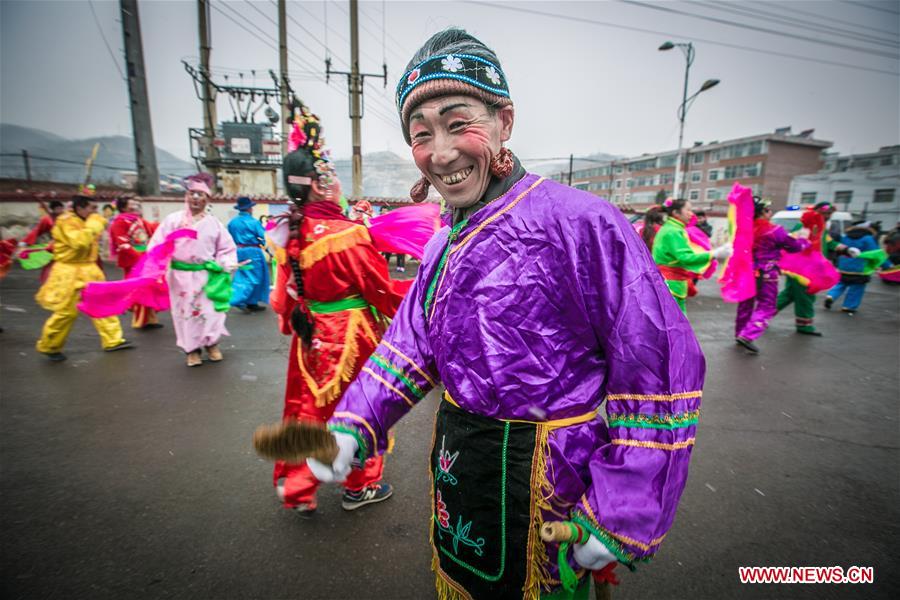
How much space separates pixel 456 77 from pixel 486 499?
1204 millimetres

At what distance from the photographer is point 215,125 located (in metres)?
22.1

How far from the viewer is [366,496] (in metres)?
2.68

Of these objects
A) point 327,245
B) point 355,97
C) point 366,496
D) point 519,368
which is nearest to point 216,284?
point 327,245

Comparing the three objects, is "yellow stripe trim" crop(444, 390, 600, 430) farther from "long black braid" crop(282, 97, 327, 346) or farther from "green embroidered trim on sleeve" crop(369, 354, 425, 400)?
"long black braid" crop(282, 97, 327, 346)

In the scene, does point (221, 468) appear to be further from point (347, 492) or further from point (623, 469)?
point (623, 469)

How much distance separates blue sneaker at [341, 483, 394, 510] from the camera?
2646 mm

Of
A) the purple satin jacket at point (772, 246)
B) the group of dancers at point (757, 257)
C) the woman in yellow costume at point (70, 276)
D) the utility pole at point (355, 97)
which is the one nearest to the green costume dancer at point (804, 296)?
the group of dancers at point (757, 257)

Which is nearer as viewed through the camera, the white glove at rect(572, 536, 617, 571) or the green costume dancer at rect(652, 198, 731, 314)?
the white glove at rect(572, 536, 617, 571)

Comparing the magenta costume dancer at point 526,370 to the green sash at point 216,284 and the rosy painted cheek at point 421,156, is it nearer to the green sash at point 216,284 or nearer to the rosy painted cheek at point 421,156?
the rosy painted cheek at point 421,156

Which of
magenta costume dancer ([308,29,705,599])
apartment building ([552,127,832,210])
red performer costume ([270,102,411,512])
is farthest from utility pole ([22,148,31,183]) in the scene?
apartment building ([552,127,832,210])

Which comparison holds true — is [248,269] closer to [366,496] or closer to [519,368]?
[366,496]

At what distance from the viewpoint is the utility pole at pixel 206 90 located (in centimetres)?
1908

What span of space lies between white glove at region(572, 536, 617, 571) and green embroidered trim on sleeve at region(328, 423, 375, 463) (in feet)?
2.11

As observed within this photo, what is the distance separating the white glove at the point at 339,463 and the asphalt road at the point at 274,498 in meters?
1.27
